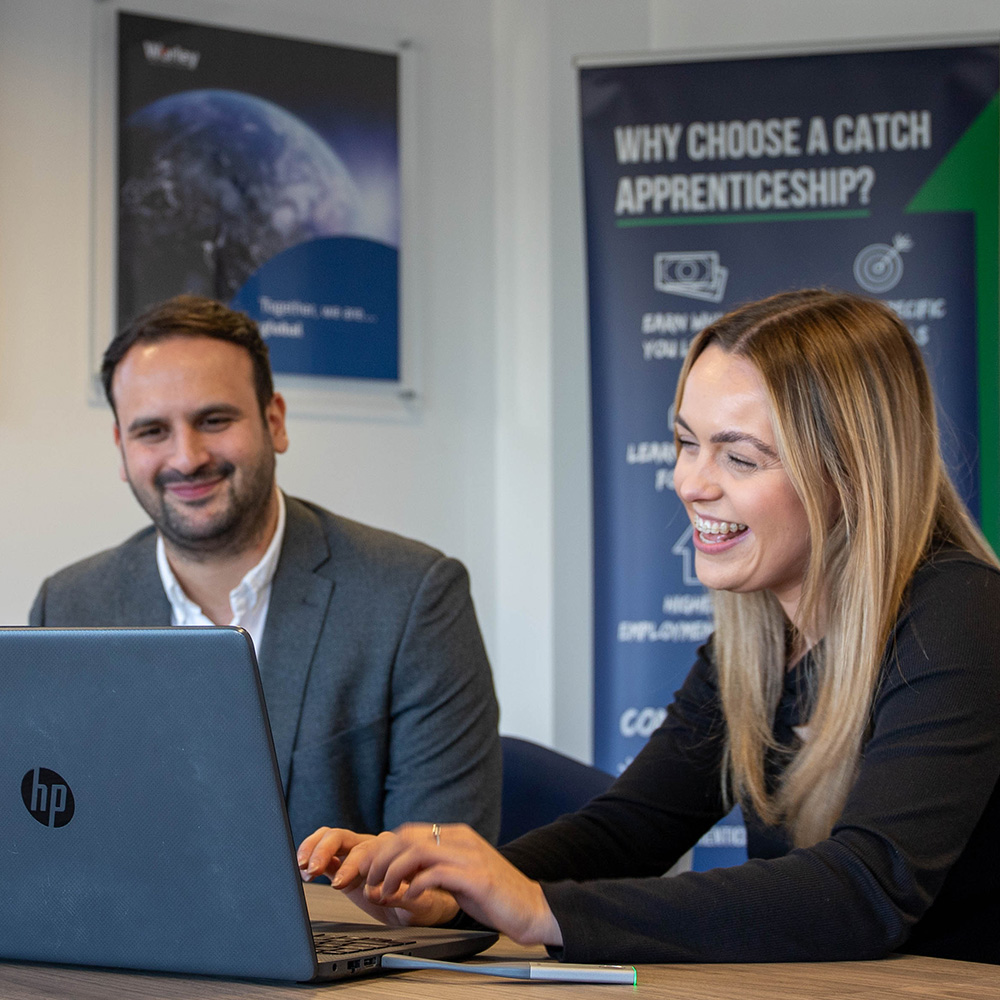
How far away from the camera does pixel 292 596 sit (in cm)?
212

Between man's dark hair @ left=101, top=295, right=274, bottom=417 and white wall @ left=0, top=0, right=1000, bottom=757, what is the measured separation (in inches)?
49.7

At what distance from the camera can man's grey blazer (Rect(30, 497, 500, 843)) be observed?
2.03 meters

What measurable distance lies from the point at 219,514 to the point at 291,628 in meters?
0.23

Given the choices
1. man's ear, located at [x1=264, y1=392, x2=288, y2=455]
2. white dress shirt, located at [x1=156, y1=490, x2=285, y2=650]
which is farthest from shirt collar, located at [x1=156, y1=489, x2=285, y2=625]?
man's ear, located at [x1=264, y1=392, x2=288, y2=455]

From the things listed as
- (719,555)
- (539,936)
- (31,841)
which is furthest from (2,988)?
(719,555)

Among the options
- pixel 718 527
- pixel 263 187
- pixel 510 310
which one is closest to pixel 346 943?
pixel 718 527

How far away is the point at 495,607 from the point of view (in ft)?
12.5

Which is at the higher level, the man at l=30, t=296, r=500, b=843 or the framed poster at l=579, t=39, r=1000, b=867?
the framed poster at l=579, t=39, r=1000, b=867

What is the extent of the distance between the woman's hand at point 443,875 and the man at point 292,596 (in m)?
0.82

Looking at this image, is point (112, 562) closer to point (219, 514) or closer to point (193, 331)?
point (219, 514)

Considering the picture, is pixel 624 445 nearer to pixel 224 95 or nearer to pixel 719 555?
pixel 224 95

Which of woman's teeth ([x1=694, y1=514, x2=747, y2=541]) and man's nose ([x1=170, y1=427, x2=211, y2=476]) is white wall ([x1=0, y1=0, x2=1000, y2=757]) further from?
woman's teeth ([x1=694, y1=514, x2=747, y2=541])

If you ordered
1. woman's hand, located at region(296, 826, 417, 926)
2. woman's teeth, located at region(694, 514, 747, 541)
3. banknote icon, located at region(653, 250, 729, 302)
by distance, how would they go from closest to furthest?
1. woman's hand, located at region(296, 826, 417, 926)
2. woman's teeth, located at region(694, 514, 747, 541)
3. banknote icon, located at region(653, 250, 729, 302)

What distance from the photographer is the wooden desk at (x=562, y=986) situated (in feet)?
3.06
